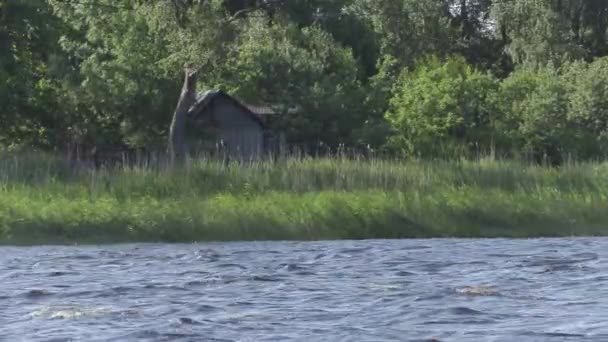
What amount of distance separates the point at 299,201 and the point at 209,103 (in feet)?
70.1

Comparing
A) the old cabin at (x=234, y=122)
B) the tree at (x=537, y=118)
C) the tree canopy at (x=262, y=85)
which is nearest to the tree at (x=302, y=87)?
the tree canopy at (x=262, y=85)

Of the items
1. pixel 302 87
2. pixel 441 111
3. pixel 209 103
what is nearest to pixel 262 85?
pixel 302 87

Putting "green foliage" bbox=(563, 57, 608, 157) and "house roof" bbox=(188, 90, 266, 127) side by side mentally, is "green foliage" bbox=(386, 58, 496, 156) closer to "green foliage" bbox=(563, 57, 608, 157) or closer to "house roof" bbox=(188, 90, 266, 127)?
"green foliage" bbox=(563, 57, 608, 157)

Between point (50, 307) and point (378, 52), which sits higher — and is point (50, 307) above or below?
below

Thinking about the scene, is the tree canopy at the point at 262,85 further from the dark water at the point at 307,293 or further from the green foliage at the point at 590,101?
the dark water at the point at 307,293

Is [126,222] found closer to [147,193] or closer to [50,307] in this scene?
[147,193]

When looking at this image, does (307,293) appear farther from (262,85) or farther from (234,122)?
(262,85)

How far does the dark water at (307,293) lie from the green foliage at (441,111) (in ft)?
78.5

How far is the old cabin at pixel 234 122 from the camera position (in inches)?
2012

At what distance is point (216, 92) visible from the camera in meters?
51.0

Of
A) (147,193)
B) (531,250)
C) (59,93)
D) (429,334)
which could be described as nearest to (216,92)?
(59,93)

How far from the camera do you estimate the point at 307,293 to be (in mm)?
18031

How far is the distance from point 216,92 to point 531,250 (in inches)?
1069

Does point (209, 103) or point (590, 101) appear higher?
point (209, 103)
